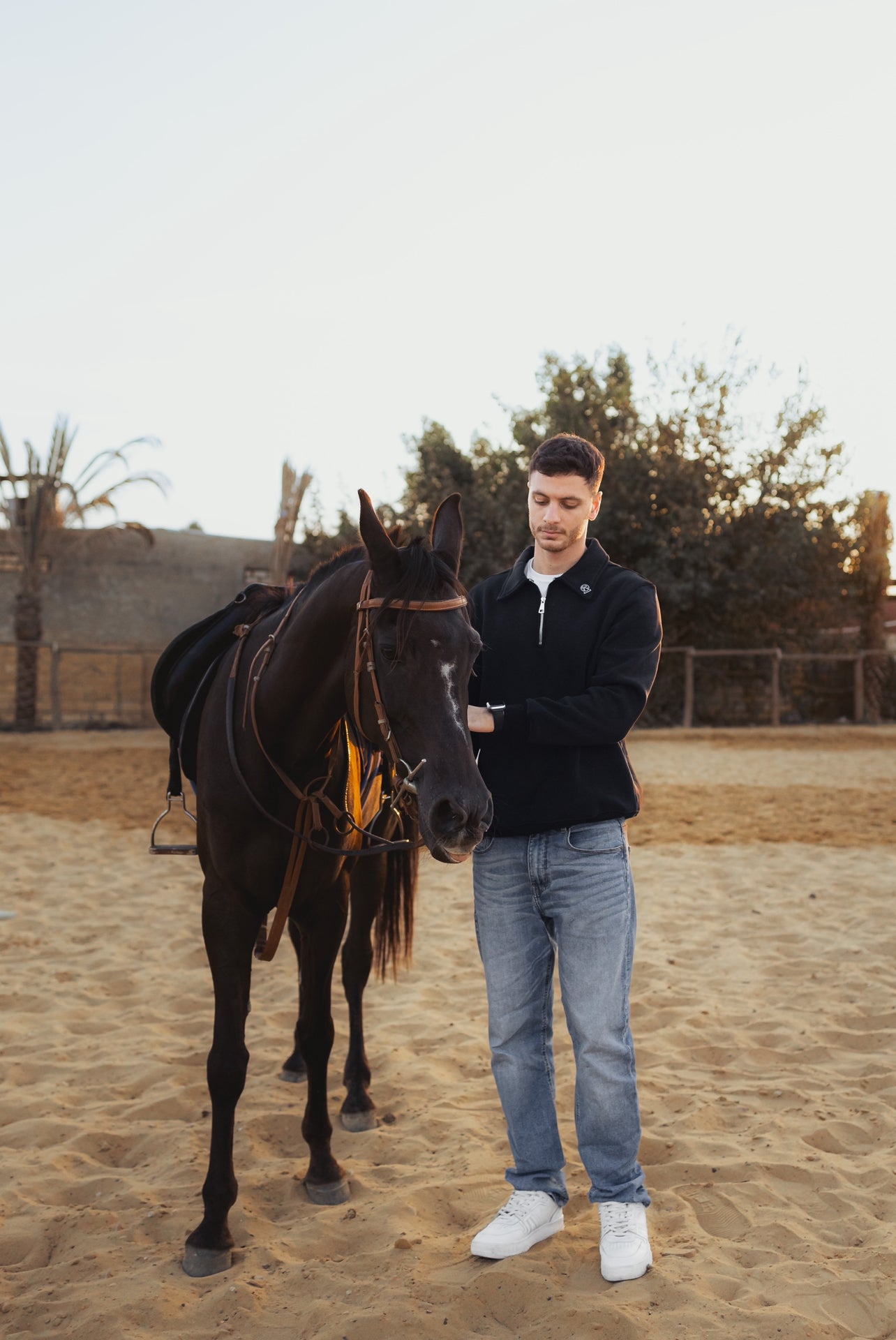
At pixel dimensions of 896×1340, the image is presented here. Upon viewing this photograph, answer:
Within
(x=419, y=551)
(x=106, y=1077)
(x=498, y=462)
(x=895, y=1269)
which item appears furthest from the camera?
(x=498, y=462)

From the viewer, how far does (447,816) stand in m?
1.95

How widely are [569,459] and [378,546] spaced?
1.61 feet

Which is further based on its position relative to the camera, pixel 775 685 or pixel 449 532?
pixel 775 685

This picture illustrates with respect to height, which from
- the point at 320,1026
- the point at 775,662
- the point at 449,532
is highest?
the point at 449,532

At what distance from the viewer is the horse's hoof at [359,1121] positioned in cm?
331

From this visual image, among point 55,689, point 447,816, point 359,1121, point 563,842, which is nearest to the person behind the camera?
point 447,816

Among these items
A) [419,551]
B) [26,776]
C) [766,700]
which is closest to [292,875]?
[419,551]

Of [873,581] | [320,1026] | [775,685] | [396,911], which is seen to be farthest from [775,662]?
[320,1026]

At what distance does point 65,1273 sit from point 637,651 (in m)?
2.07

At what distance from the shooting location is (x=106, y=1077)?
3.61 meters

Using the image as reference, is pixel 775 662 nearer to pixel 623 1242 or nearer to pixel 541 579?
pixel 541 579

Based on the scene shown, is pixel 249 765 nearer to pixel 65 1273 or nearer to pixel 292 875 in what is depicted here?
pixel 292 875

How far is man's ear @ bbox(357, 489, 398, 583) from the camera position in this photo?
2.10 metres

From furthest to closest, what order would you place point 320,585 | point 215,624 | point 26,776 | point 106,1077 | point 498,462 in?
1. point 498,462
2. point 26,776
3. point 106,1077
4. point 215,624
5. point 320,585
